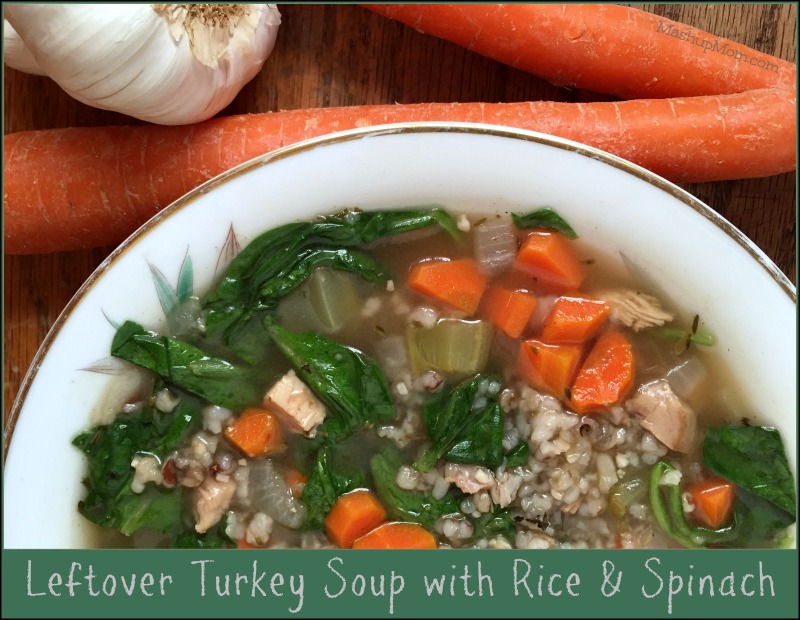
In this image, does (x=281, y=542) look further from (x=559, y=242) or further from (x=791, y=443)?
(x=791, y=443)

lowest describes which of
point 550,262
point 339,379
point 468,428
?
point 468,428

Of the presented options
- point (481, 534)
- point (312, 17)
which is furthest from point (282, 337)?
point (312, 17)

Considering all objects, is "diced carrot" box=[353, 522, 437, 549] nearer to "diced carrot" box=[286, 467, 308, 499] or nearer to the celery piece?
"diced carrot" box=[286, 467, 308, 499]

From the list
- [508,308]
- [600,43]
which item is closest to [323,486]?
[508,308]

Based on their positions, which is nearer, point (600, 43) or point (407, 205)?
point (407, 205)

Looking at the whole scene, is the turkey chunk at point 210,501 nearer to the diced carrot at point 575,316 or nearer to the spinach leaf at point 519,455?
the spinach leaf at point 519,455

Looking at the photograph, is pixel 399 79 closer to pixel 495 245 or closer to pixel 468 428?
pixel 495 245
